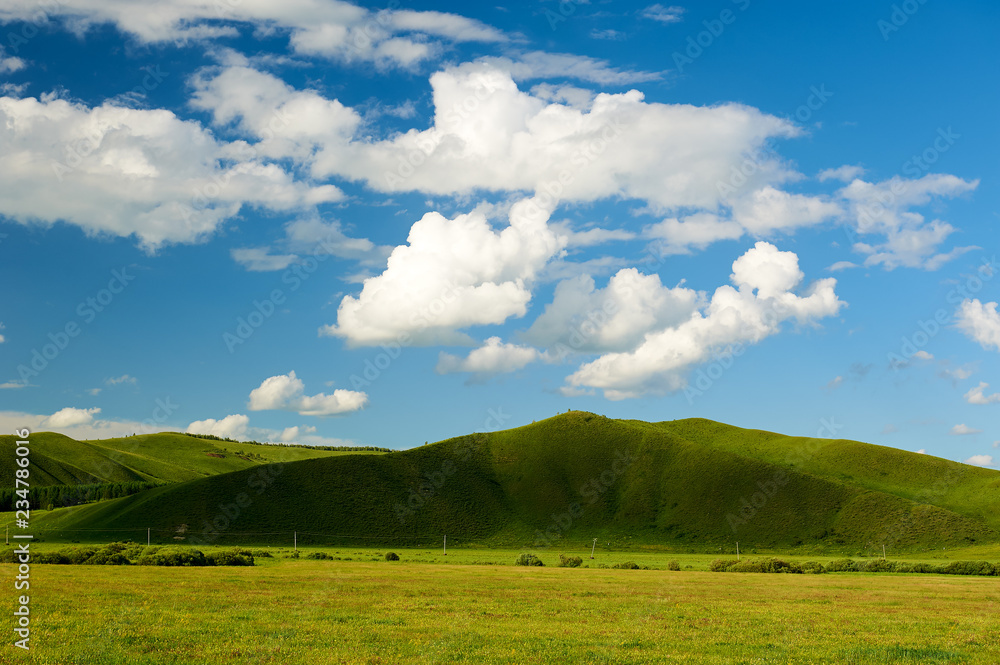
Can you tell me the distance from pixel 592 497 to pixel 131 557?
99.8m

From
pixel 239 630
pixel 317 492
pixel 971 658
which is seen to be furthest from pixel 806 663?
pixel 317 492

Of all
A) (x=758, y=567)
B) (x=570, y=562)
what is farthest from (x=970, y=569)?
(x=570, y=562)

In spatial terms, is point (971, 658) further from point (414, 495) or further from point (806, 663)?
point (414, 495)

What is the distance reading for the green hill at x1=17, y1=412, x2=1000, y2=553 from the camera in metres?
113

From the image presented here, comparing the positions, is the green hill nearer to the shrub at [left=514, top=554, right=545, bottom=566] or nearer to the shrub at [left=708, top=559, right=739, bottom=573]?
the shrub at [left=514, top=554, right=545, bottom=566]

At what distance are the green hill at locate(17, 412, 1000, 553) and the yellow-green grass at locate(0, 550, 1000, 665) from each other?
258 feet

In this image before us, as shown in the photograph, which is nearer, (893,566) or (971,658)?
(971,658)

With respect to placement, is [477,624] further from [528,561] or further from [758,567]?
[758,567]

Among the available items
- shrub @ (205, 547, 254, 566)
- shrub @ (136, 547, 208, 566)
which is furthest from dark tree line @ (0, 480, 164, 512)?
shrub @ (136, 547, 208, 566)

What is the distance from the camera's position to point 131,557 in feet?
162

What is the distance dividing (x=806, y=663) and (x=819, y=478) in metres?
132

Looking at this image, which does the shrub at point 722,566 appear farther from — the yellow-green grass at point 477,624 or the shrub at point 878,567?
the yellow-green grass at point 477,624

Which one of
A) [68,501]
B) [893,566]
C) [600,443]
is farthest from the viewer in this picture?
[68,501]

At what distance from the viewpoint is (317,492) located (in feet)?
418
